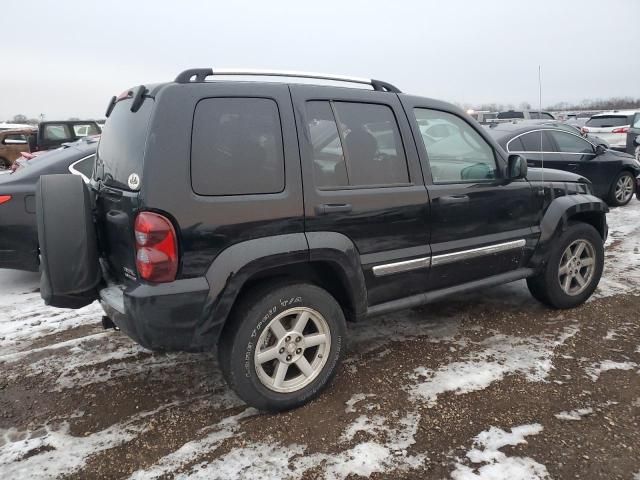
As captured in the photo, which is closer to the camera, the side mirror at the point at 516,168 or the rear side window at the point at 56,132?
the side mirror at the point at 516,168

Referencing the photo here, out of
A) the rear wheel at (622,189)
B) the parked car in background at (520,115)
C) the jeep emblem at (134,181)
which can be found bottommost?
the rear wheel at (622,189)

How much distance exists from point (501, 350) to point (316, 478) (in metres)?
1.90

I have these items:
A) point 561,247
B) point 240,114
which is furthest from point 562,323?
point 240,114

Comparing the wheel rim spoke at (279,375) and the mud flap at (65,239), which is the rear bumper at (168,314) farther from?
the wheel rim spoke at (279,375)

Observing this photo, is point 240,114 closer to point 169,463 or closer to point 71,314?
point 169,463

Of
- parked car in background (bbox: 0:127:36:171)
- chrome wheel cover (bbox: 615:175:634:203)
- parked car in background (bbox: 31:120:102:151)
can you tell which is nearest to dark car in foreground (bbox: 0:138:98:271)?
chrome wheel cover (bbox: 615:175:634:203)

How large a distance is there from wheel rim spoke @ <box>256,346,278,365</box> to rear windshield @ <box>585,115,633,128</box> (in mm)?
17922

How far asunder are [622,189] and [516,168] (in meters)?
6.97

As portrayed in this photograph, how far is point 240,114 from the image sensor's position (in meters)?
2.74

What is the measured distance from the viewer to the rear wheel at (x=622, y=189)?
9.15 metres

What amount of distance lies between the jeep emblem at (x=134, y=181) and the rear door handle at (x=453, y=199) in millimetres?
1978

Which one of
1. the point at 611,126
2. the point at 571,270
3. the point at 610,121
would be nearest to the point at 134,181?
the point at 571,270

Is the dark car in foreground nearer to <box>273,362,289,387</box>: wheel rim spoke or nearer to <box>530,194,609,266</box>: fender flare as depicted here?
<box>273,362,289,387</box>: wheel rim spoke

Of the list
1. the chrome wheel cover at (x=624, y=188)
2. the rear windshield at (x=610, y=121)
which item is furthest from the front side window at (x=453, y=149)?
the rear windshield at (x=610, y=121)
